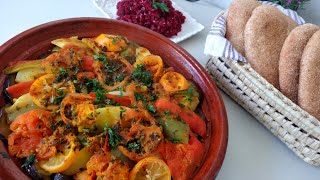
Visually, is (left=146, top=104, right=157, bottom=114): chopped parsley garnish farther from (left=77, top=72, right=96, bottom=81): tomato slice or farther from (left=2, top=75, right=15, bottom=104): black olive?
(left=2, top=75, right=15, bottom=104): black olive

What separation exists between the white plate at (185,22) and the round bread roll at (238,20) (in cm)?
36

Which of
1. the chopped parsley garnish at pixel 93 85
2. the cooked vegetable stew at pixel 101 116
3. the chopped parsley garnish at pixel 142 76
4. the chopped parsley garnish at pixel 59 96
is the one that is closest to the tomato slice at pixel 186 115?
the cooked vegetable stew at pixel 101 116

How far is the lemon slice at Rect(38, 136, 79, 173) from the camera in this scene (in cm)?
109

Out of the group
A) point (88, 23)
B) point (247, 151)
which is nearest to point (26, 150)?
point (88, 23)

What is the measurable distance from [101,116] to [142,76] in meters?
0.28

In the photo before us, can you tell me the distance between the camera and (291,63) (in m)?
1.41

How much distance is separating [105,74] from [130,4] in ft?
2.12

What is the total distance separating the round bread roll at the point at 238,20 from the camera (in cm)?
157

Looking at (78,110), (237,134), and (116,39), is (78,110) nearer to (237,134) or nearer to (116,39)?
(116,39)

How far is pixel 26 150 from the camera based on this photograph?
114 centimetres

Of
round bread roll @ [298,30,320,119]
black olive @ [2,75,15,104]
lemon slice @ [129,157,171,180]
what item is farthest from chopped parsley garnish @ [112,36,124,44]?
round bread roll @ [298,30,320,119]

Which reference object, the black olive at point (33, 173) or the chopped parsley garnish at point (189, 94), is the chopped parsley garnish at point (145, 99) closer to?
the chopped parsley garnish at point (189, 94)

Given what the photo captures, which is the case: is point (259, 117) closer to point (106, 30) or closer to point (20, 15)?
point (106, 30)

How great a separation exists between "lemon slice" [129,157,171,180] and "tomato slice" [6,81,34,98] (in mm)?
490
